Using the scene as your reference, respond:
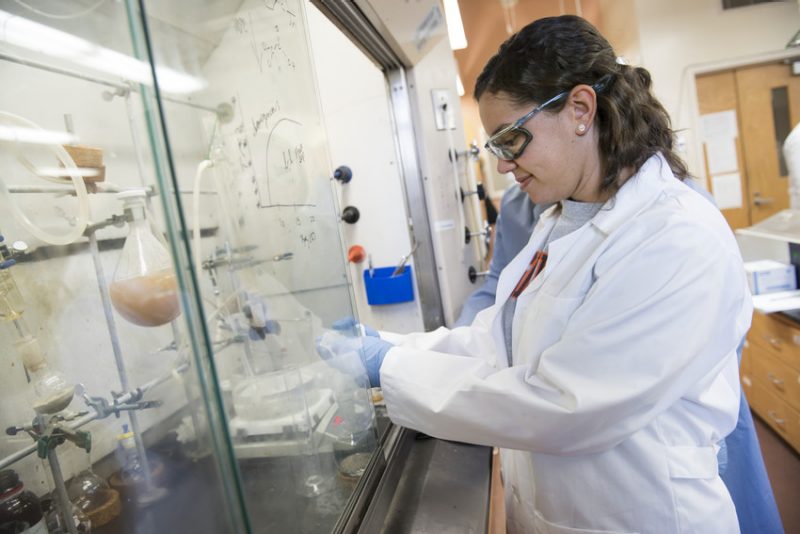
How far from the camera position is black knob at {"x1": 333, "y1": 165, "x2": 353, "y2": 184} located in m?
1.55

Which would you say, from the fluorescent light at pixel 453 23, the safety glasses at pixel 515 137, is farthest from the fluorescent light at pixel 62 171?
the fluorescent light at pixel 453 23

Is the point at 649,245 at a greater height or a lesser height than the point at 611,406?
greater

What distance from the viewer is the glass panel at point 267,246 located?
0.47 meters

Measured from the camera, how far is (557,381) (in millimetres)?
731

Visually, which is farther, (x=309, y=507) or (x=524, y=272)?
(x=524, y=272)

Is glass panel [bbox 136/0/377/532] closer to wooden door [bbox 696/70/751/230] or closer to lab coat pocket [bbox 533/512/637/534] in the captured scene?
lab coat pocket [bbox 533/512/637/534]

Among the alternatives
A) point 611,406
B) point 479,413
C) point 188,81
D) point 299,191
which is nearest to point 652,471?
point 611,406

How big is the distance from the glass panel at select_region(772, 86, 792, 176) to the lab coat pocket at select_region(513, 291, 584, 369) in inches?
171

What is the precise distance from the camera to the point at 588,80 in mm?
846

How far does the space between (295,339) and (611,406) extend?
0.50 metres

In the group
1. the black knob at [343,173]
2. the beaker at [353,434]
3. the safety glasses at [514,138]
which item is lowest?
the beaker at [353,434]

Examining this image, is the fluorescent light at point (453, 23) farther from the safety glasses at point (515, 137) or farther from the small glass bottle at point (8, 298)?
the small glass bottle at point (8, 298)

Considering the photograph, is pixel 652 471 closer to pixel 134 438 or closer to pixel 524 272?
pixel 524 272

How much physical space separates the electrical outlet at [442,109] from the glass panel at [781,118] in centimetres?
357
